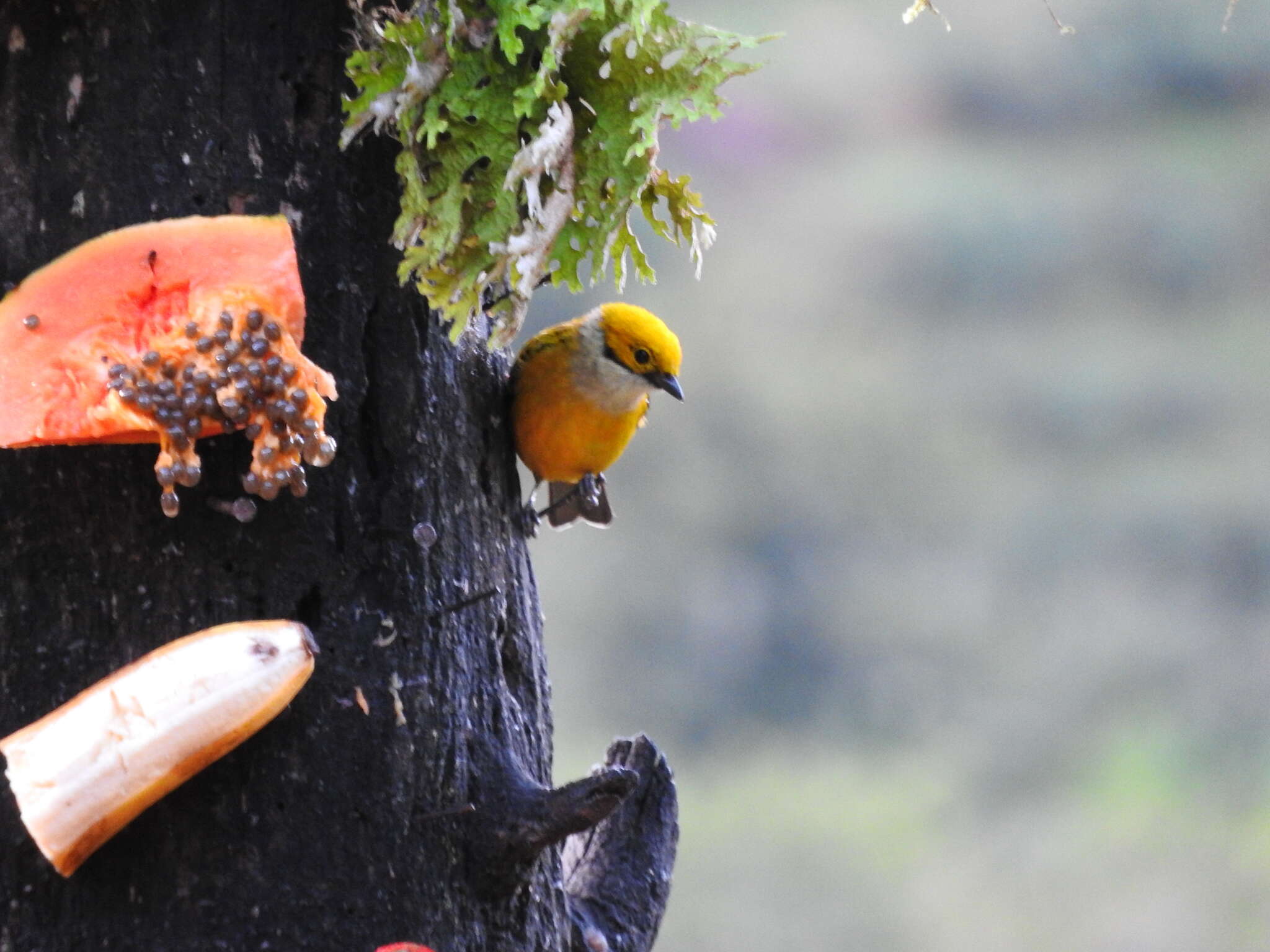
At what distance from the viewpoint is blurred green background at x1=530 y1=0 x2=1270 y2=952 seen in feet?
20.4

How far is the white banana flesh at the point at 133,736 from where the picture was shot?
45.5 inches

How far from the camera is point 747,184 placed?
21.2 ft

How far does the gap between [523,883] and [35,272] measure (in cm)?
78

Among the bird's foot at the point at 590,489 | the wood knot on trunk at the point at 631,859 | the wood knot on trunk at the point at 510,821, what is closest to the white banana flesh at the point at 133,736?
the wood knot on trunk at the point at 510,821

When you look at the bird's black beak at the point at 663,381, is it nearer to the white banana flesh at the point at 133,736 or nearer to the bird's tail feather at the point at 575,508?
the bird's tail feather at the point at 575,508

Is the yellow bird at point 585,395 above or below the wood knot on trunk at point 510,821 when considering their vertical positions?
above

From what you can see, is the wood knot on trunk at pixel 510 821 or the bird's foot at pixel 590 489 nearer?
the wood knot on trunk at pixel 510 821

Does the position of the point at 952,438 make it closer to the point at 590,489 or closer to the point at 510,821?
the point at 590,489

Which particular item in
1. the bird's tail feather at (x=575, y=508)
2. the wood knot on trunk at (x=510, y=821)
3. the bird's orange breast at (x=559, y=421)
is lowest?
the wood knot on trunk at (x=510, y=821)

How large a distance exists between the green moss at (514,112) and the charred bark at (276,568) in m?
0.08

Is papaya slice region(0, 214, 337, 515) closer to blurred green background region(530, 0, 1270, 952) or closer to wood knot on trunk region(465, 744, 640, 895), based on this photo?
wood knot on trunk region(465, 744, 640, 895)

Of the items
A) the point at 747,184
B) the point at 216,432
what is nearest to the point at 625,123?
the point at 216,432

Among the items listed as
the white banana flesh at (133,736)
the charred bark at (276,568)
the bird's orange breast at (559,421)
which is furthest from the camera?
the bird's orange breast at (559,421)

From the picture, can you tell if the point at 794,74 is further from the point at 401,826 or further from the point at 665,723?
the point at 401,826
